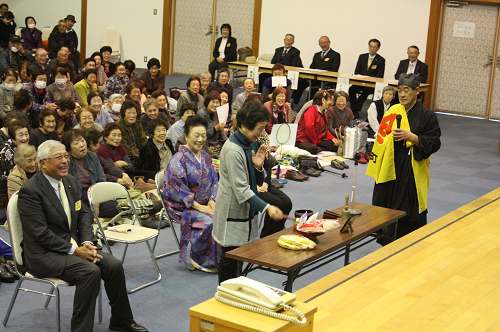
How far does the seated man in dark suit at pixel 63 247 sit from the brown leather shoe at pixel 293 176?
393 cm

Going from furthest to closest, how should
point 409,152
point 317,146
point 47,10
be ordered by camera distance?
point 47,10
point 317,146
point 409,152

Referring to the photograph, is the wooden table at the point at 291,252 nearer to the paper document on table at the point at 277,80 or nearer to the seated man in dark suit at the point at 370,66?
the paper document on table at the point at 277,80

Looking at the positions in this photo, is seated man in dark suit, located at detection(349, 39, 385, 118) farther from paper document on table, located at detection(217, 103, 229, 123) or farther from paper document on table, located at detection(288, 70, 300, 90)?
paper document on table, located at detection(217, 103, 229, 123)

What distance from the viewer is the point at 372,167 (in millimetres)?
4344

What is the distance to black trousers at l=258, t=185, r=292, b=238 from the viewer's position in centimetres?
455

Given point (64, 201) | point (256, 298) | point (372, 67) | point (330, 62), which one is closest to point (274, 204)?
point (64, 201)

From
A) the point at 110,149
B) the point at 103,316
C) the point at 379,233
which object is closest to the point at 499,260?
the point at 379,233

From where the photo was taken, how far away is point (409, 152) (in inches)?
165

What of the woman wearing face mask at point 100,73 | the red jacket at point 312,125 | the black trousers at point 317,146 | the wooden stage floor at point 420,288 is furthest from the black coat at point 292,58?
the wooden stage floor at point 420,288

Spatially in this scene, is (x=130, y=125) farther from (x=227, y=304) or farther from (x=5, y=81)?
(x=227, y=304)

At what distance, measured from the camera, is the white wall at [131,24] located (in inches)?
613

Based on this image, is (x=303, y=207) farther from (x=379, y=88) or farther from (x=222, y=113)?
(x=379, y=88)

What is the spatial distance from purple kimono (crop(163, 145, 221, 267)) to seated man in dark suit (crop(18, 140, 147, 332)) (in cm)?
102

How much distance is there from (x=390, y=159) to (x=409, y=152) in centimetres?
14
